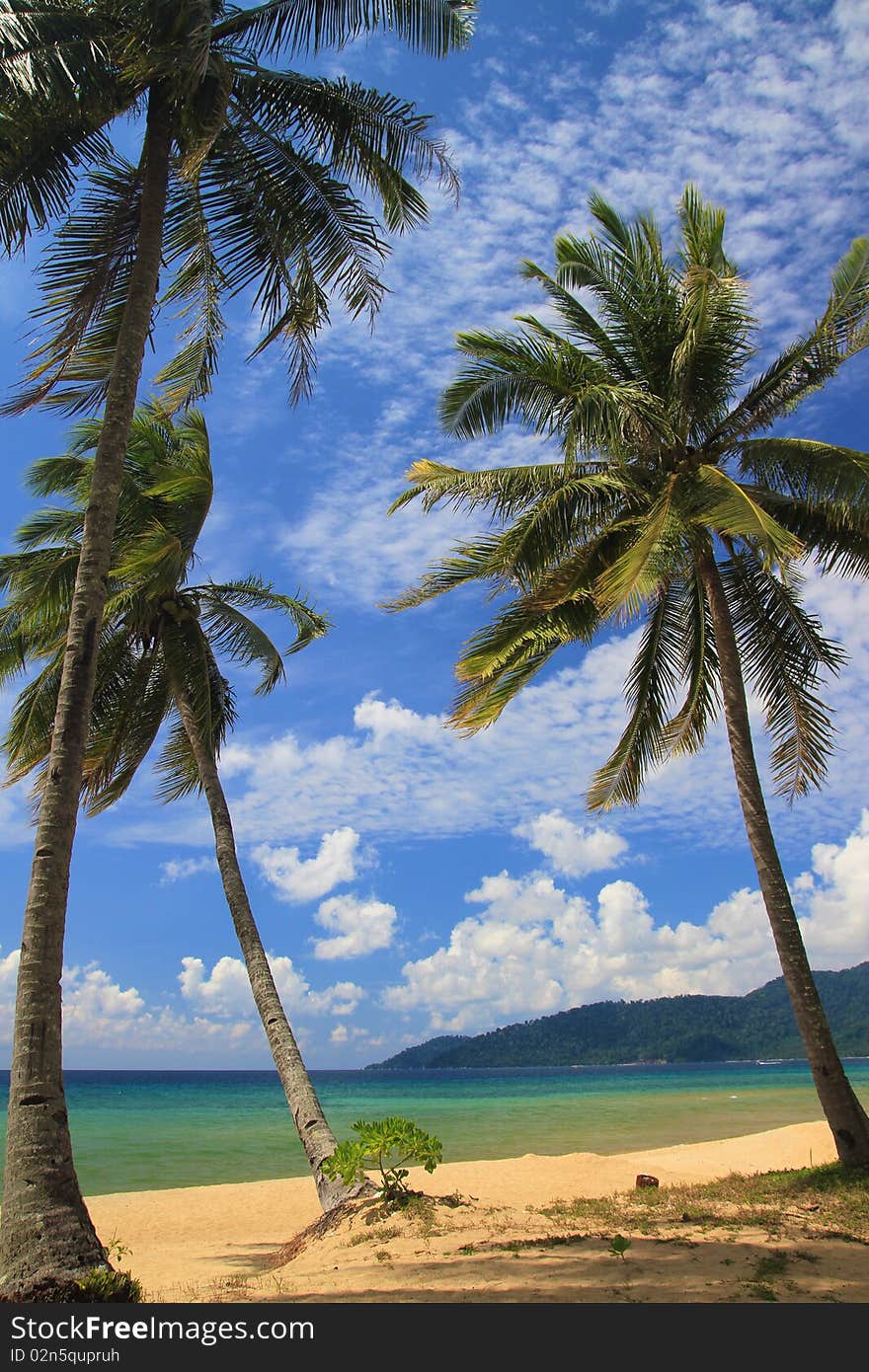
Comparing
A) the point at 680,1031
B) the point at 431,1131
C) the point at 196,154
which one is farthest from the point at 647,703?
the point at 680,1031

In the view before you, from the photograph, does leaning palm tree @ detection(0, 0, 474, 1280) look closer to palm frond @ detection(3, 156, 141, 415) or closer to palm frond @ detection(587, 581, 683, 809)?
palm frond @ detection(3, 156, 141, 415)

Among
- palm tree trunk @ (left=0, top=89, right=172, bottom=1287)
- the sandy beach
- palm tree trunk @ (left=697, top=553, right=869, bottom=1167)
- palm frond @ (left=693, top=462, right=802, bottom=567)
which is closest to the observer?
palm tree trunk @ (left=0, top=89, right=172, bottom=1287)

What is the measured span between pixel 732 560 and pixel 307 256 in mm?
6285

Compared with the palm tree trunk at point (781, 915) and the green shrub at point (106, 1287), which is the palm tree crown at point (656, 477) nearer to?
the palm tree trunk at point (781, 915)

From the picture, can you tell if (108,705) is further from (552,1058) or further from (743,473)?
(552,1058)

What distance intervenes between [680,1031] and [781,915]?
472 ft

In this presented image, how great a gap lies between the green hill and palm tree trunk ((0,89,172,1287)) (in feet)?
421

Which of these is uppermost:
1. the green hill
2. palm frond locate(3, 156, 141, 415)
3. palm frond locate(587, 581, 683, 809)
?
palm frond locate(3, 156, 141, 415)

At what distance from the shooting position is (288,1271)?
22.9ft

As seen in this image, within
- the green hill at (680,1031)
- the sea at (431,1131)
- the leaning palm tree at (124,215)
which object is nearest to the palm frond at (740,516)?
the leaning palm tree at (124,215)

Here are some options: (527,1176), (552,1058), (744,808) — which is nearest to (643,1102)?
(527,1176)

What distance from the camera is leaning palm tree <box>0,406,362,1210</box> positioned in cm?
1138

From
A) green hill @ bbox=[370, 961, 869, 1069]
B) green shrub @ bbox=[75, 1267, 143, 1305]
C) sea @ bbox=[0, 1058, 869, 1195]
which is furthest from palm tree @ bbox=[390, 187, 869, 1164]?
green hill @ bbox=[370, 961, 869, 1069]

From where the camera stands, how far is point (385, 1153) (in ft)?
28.3
